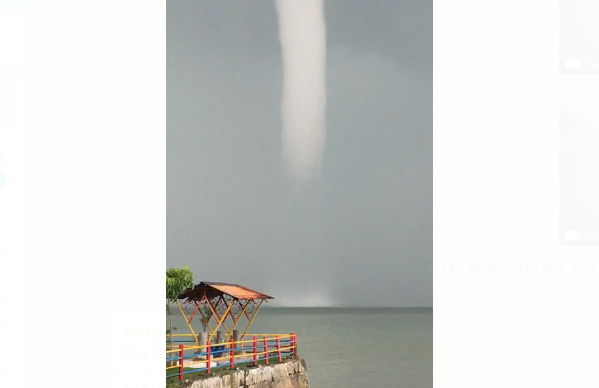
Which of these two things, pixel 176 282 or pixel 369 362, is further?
pixel 369 362

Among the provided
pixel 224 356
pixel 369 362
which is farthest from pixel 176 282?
pixel 369 362
